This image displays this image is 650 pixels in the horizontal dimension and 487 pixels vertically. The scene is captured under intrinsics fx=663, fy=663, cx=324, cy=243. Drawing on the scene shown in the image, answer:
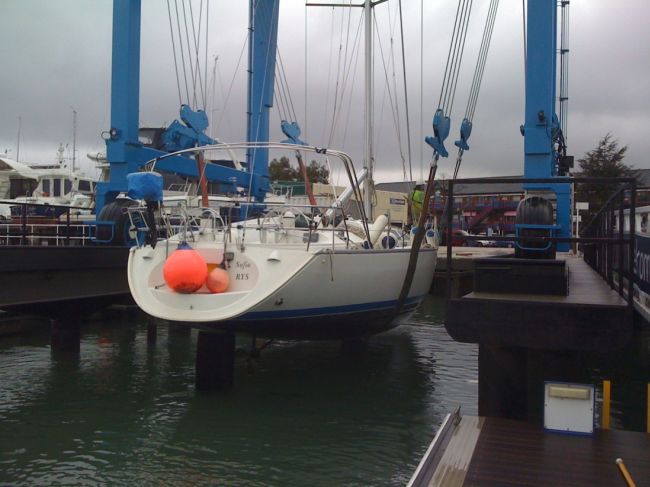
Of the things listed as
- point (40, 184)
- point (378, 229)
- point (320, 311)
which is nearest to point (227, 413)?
point (320, 311)

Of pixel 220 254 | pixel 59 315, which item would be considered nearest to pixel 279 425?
pixel 220 254

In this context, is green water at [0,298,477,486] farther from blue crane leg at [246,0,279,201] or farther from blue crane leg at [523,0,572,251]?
blue crane leg at [246,0,279,201]

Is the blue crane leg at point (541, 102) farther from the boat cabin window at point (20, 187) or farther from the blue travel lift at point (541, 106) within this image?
the boat cabin window at point (20, 187)

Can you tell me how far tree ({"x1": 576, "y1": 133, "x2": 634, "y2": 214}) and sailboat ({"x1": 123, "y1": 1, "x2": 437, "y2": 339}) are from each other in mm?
27522

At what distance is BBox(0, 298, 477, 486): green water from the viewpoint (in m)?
6.69

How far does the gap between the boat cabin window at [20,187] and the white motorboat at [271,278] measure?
19820 millimetres

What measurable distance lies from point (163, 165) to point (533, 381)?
9318 millimetres

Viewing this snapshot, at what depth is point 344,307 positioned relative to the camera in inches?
377

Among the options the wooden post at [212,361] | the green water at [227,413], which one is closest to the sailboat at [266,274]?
the wooden post at [212,361]

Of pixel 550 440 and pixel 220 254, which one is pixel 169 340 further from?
pixel 550 440

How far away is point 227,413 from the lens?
28.4ft

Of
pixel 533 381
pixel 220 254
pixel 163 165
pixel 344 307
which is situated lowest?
pixel 533 381

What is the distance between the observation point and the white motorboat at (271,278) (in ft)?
27.8

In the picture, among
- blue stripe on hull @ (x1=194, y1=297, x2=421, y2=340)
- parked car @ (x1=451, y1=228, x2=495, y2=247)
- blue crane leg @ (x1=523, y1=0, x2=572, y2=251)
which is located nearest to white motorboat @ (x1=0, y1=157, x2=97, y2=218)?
parked car @ (x1=451, y1=228, x2=495, y2=247)
